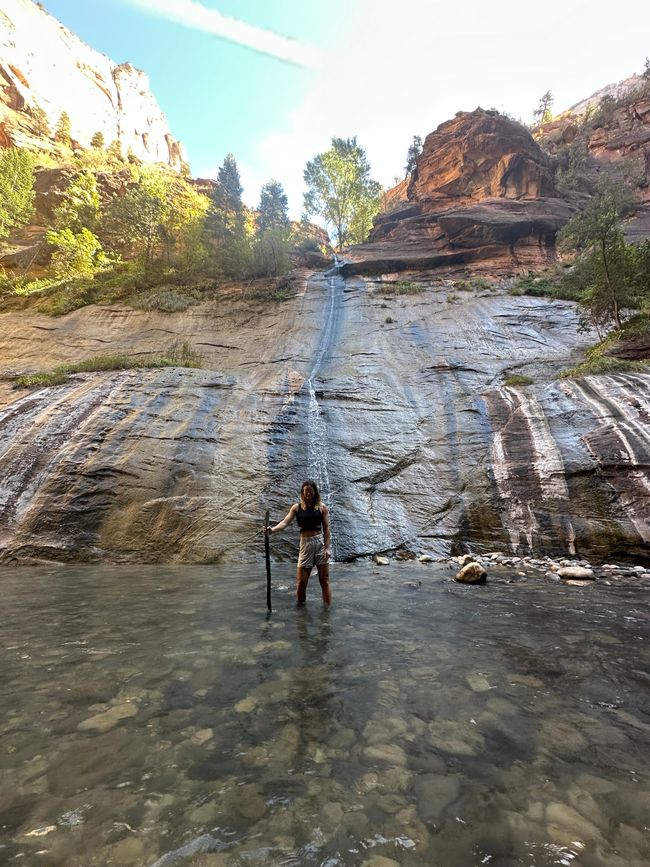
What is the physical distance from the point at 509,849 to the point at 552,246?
43907mm

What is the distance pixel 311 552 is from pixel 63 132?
8663cm

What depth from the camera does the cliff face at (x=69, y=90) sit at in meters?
64.1

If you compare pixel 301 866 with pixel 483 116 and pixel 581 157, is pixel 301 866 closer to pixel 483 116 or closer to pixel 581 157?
pixel 483 116

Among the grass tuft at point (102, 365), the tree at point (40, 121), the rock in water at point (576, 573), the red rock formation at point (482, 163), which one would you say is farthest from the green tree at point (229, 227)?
the tree at point (40, 121)

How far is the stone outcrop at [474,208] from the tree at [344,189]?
605 cm

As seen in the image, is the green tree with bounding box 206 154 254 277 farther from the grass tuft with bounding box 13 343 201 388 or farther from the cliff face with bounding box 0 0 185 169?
the cliff face with bounding box 0 0 185 169

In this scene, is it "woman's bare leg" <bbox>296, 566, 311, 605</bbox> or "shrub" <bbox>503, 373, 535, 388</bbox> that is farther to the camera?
"shrub" <bbox>503, 373, 535, 388</bbox>

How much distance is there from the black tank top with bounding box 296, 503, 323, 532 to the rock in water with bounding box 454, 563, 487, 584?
338 cm

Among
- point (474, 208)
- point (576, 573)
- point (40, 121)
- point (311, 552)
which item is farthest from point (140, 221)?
point (40, 121)

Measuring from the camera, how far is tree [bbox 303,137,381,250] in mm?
53656

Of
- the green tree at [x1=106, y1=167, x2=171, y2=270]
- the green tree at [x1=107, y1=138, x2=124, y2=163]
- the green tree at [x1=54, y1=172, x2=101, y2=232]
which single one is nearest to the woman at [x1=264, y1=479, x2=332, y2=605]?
the green tree at [x1=106, y1=167, x2=171, y2=270]

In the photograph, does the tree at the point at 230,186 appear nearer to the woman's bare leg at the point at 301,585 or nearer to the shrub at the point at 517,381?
the shrub at the point at 517,381

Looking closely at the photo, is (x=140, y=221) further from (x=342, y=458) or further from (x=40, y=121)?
(x=40, y=121)

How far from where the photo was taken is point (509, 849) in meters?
2.32
